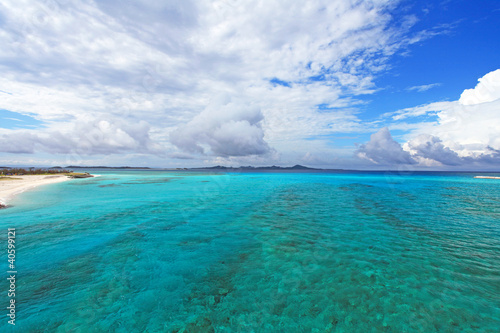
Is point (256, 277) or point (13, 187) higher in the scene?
point (13, 187)

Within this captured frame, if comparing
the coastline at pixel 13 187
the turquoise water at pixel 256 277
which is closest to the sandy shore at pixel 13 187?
the coastline at pixel 13 187

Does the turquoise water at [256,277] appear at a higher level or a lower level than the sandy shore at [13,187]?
lower

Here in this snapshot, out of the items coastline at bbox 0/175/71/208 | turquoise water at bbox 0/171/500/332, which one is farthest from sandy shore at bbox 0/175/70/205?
turquoise water at bbox 0/171/500/332

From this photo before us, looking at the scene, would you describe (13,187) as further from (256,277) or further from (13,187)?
(256,277)

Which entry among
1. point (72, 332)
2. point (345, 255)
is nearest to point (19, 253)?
point (72, 332)

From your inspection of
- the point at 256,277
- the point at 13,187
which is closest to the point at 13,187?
the point at 13,187

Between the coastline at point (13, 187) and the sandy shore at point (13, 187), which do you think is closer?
the coastline at point (13, 187)

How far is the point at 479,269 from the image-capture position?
392 inches

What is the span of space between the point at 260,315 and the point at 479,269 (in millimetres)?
10994

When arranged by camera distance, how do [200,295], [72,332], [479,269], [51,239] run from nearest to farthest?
[72,332] → [200,295] → [479,269] → [51,239]

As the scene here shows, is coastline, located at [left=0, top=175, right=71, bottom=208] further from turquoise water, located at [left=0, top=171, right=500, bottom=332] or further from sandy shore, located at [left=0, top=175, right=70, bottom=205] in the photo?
turquoise water, located at [left=0, top=171, right=500, bottom=332]

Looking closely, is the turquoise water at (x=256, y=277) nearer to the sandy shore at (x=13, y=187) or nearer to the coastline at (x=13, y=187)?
the coastline at (x=13, y=187)

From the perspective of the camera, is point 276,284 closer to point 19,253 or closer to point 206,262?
point 206,262

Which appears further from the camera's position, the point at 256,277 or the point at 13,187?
the point at 13,187
